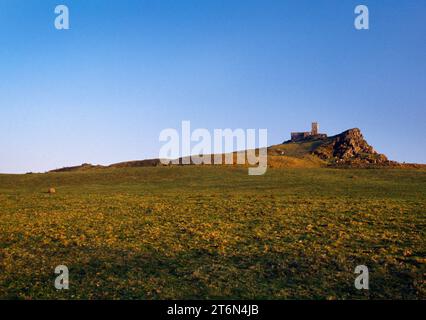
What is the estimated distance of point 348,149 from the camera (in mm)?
125812

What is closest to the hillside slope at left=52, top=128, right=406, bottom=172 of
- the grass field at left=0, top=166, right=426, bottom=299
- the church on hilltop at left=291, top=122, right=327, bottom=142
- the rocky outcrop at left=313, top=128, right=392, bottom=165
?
the rocky outcrop at left=313, top=128, right=392, bottom=165

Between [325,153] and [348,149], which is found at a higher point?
[348,149]

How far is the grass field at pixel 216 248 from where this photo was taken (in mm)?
13414

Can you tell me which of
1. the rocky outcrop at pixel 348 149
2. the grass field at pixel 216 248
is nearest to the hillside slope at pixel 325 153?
the rocky outcrop at pixel 348 149

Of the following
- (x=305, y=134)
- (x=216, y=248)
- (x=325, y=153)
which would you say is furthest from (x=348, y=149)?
(x=216, y=248)

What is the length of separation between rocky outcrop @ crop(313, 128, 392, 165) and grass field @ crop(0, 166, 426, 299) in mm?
87646

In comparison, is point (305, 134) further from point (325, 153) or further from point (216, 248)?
point (216, 248)

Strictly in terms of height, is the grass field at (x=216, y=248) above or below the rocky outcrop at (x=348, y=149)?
below

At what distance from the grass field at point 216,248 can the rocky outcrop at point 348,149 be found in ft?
288

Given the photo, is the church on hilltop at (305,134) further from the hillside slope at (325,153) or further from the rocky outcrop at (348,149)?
the rocky outcrop at (348,149)

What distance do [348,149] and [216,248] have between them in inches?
4596

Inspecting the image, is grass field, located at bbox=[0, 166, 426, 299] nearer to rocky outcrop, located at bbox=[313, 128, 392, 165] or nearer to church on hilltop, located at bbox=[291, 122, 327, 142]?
rocky outcrop, located at bbox=[313, 128, 392, 165]
